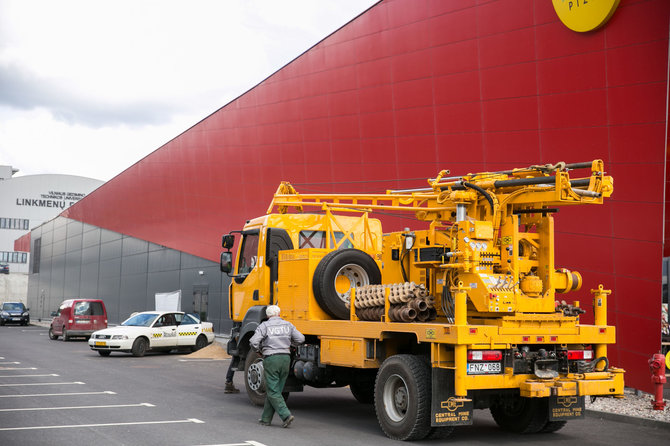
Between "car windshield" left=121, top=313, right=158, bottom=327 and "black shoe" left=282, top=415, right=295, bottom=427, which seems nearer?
"black shoe" left=282, top=415, right=295, bottom=427

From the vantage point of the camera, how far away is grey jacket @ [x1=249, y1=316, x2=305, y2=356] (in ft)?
33.7

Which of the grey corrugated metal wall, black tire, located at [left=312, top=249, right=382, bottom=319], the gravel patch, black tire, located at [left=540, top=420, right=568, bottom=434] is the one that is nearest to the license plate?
black tire, located at [left=540, top=420, right=568, bottom=434]

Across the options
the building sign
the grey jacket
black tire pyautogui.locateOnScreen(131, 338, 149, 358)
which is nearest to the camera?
the grey jacket

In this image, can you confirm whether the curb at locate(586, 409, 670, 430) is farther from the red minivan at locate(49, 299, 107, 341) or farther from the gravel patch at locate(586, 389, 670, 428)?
the red minivan at locate(49, 299, 107, 341)

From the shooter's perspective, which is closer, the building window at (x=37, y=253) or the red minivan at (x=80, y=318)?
the red minivan at (x=80, y=318)

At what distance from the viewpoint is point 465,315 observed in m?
8.62

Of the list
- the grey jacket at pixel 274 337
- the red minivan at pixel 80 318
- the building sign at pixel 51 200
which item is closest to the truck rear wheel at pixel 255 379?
the grey jacket at pixel 274 337

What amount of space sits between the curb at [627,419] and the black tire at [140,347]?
1590cm

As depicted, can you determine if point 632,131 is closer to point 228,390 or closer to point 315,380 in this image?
point 315,380

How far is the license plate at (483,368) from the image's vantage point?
8.53 meters

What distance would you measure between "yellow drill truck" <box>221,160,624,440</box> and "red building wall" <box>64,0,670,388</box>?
14.9 ft

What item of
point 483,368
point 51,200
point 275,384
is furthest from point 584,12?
point 51,200

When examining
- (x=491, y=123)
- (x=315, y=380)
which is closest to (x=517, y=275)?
(x=315, y=380)

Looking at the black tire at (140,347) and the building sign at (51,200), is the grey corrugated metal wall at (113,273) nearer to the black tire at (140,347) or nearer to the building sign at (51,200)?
the black tire at (140,347)
